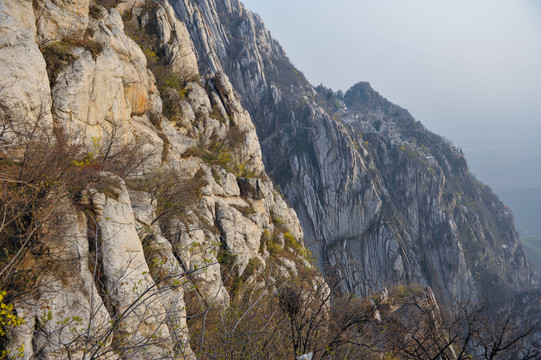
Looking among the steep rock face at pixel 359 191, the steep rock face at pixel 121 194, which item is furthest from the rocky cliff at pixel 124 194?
the steep rock face at pixel 359 191

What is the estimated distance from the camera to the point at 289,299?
8016 mm

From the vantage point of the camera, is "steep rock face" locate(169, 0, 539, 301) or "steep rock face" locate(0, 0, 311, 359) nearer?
"steep rock face" locate(0, 0, 311, 359)

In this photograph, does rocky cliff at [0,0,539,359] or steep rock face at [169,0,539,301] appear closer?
rocky cliff at [0,0,539,359]

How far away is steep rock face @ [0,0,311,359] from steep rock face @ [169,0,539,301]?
38976 millimetres

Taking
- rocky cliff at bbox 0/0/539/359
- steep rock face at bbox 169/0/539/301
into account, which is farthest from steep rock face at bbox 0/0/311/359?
steep rock face at bbox 169/0/539/301

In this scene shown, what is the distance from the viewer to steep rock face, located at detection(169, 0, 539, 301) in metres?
56.0

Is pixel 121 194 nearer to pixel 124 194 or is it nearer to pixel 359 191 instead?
pixel 124 194

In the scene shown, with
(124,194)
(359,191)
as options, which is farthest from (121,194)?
(359,191)

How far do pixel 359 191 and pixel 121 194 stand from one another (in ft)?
182

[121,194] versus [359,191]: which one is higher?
[359,191]

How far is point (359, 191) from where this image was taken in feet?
193

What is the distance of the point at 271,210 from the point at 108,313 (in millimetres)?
16203

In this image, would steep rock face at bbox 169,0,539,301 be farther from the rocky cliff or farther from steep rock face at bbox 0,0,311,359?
steep rock face at bbox 0,0,311,359

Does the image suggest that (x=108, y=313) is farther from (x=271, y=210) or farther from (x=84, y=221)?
(x=271, y=210)
